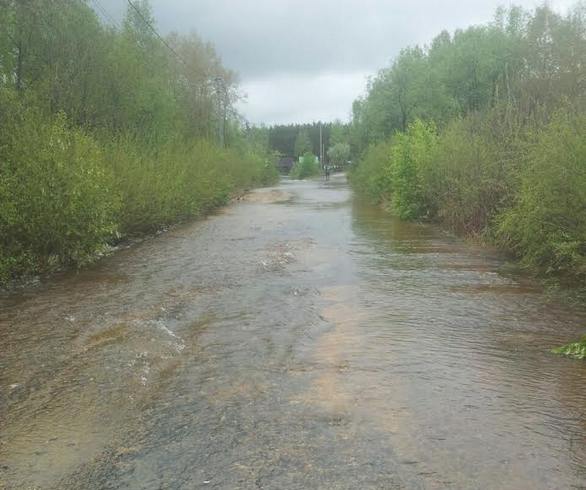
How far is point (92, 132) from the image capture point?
1855cm

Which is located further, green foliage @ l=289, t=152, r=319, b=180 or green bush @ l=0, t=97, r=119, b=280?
green foliage @ l=289, t=152, r=319, b=180

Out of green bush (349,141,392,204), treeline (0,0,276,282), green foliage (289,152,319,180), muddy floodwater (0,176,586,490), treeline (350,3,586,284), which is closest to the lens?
muddy floodwater (0,176,586,490)

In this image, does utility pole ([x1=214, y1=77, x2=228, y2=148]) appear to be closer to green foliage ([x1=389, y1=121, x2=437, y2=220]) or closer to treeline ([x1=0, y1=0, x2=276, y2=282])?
treeline ([x1=0, y1=0, x2=276, y2=282])

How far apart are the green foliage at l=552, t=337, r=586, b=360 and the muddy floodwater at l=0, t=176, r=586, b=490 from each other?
0.88ft

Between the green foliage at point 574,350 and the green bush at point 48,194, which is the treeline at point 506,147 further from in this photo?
the green bush at point 48,194

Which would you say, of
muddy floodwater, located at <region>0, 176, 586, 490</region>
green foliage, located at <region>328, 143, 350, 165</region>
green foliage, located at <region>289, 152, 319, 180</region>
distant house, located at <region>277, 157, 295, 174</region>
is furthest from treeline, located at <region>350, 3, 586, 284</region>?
distant house, located at <region>277, 157, 295, 174</region>

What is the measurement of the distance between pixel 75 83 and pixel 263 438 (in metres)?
21.4

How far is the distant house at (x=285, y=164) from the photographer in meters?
138

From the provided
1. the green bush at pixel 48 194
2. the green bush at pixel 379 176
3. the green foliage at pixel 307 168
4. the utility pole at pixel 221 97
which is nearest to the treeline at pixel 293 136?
the green foliage at pixel 307 168

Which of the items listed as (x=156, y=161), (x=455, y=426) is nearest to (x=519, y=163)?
(x=455, y=426)

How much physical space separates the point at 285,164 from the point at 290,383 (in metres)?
137

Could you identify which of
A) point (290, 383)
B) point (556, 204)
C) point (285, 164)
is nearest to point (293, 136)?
point (285, 164)

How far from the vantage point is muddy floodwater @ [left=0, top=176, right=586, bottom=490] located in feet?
14.8

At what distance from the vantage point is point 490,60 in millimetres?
38125
